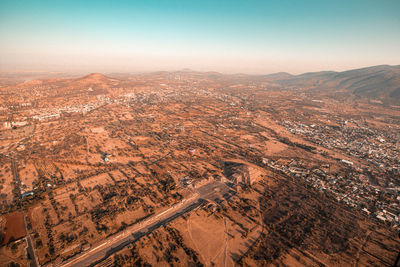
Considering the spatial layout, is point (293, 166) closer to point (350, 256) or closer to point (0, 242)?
point (350, 256)

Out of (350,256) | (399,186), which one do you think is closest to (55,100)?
(350,256)

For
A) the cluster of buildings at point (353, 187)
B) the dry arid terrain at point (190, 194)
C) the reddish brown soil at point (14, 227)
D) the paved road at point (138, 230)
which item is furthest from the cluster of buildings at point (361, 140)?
the reddish brown soil at point (14, 227)

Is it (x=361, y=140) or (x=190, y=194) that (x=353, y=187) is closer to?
(x=190, y=194)

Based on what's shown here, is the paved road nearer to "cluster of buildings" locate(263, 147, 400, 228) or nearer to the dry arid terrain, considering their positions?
the dry arid terrain

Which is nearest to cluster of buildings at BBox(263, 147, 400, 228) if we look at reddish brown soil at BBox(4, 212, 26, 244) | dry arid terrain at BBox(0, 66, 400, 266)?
dry arid terrain at BBox(0, 66, 400, 266)

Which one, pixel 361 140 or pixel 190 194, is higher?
pixel 190 194

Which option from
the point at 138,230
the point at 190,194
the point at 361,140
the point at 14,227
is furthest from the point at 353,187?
the point at 14,227
